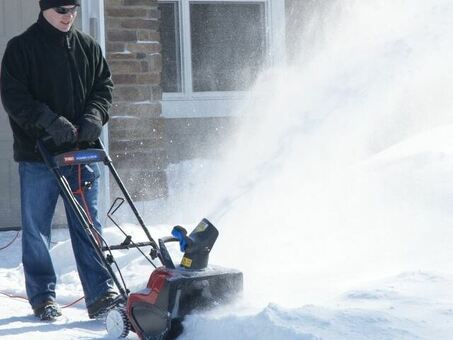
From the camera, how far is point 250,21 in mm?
10641

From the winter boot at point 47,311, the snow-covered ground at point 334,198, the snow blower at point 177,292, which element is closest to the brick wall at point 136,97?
the snow-covered ground at point 334,198

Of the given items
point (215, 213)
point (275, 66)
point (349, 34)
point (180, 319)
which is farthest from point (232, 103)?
point (180, 319)

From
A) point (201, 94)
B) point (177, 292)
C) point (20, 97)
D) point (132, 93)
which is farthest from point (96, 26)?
point (177, 292)

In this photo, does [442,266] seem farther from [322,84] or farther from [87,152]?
[322,84]

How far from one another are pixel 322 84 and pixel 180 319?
4.74 m

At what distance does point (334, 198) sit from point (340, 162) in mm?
1366

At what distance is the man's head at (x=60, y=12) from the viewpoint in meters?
5.58

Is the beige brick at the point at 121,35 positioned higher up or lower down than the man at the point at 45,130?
higher up

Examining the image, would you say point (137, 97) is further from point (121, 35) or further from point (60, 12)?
point (60, 12)

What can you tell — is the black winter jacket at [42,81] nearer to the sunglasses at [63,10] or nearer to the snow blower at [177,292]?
the sunglasses at [63,10]

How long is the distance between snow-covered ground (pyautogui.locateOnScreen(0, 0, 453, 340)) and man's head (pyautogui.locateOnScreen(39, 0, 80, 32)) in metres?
1.77

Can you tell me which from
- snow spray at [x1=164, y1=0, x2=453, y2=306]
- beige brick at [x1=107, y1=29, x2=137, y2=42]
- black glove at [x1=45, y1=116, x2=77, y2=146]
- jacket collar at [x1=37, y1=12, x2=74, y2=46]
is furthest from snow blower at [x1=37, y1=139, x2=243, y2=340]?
beige brick at [x1=107, y1=29, x2=137, y2=42]

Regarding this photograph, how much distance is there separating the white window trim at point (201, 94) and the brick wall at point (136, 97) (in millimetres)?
622

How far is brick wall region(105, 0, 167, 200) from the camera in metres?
9.25
